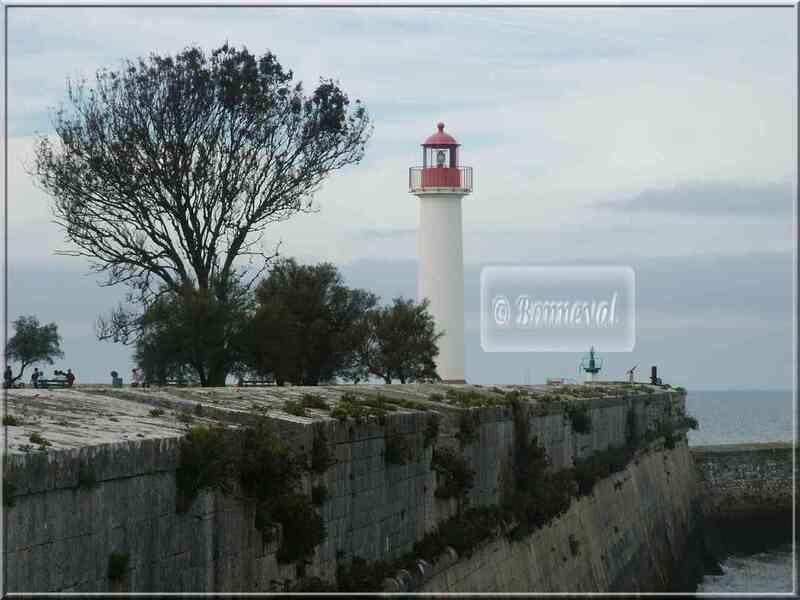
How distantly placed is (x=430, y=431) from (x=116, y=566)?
779 centimetres

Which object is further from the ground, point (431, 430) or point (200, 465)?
point (431, 430)

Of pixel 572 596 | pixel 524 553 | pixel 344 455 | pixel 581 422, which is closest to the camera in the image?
pixel 344 455

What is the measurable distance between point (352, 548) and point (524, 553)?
23.2ft

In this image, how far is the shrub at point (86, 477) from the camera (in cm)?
864

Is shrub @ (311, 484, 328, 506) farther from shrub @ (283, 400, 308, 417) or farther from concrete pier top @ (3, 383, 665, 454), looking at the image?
shrub @ (283, 400, 308, 417)

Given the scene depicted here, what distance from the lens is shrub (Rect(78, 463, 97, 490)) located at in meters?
8.64

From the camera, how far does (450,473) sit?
17188 mm

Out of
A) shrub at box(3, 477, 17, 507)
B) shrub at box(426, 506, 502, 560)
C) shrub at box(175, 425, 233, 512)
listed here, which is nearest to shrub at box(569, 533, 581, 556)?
shrub at box(426, 506, 502, 560)

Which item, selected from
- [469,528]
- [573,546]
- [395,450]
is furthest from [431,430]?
[573,546]

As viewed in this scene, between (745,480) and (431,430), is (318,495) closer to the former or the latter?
(431,430)

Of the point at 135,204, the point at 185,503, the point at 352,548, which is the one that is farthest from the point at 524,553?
the point at 135,204

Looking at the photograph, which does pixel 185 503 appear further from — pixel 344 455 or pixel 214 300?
pixel 214 300

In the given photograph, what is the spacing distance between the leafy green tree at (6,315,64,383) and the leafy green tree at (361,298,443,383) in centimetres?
947

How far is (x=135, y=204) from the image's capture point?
103 ft
